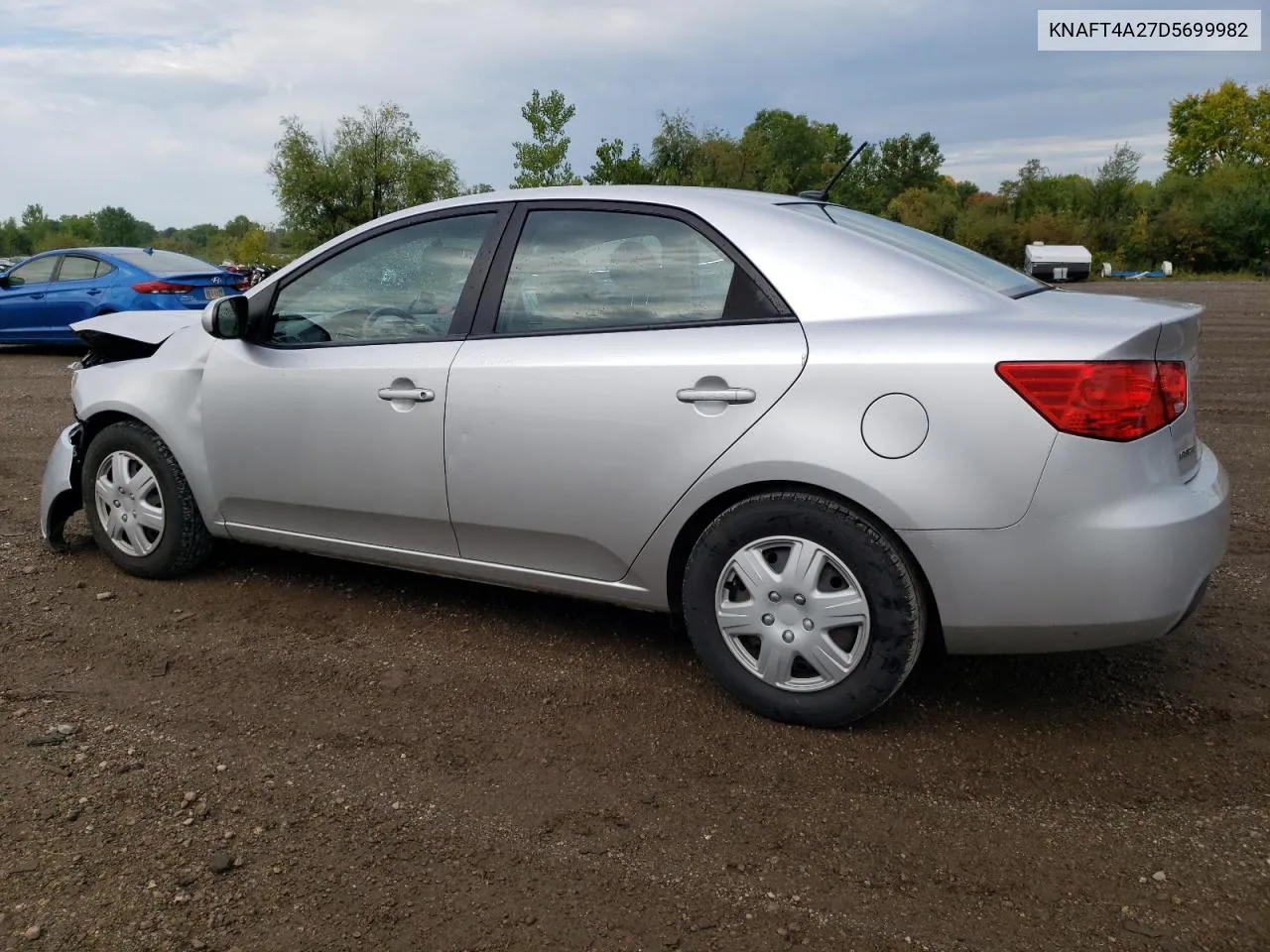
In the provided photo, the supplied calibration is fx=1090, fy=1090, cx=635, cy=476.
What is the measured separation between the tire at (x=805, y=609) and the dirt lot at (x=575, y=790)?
160mm

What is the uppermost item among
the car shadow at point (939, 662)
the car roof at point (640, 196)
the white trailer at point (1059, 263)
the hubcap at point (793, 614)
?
the car roof at point (640, 196)

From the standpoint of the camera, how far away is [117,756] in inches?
125

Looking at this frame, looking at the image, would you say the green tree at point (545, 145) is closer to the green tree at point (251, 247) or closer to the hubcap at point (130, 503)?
the hubcap at point (130, 503)

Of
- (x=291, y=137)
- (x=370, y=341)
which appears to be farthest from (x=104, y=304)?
(x=291, y=137)

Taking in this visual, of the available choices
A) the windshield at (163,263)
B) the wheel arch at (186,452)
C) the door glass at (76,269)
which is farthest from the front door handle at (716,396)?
the door glass at (76,269)

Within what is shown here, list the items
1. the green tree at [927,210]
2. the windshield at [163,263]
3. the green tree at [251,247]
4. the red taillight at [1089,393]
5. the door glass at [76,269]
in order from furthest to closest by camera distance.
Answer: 1. the green tree at [251,247]
2. the green tree at [927,210]
3. the door glass at [76,269]
4. the windshield at [163,263]
5. the red taillight at [1089,393]

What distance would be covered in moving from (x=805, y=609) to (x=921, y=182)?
90.4 m

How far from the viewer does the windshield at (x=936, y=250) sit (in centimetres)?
347

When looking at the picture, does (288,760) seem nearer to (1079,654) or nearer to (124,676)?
(124,676)

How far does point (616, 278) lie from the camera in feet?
11.9

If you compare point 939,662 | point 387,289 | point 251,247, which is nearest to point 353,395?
point 387,289

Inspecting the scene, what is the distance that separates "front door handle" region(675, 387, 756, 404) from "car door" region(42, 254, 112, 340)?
11.8 meters

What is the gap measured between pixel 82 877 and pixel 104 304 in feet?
38.9

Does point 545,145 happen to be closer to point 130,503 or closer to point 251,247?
point 130,503
